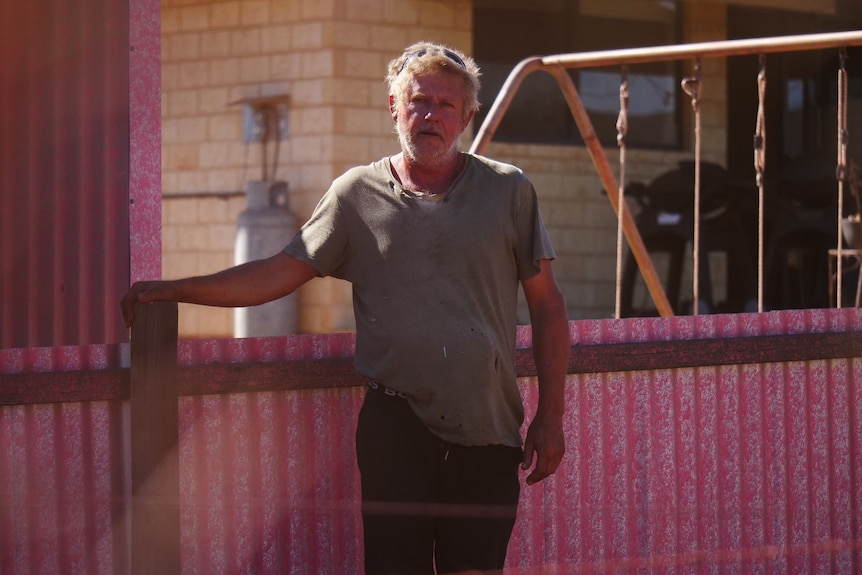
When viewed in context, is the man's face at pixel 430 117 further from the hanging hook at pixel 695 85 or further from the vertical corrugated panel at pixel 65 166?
the hanging hook at pixel 695 85

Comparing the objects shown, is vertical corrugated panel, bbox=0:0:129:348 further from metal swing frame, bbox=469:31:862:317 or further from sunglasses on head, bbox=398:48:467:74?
sunglasses on head, bbox=398:48:467:74

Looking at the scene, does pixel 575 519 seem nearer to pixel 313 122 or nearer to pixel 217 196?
pixel 313 122

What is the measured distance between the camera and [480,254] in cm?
295

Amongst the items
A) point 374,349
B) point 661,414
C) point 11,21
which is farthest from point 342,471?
point 11,21

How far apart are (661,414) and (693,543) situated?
1.41 ft

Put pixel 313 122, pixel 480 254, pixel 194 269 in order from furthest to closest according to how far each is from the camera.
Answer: pixel 194 269, pixel 313 122, pixel 480 254

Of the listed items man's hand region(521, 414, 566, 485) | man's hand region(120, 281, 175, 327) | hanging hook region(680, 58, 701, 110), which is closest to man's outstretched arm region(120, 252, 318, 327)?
man's hand region(120, 281, 175, 327)

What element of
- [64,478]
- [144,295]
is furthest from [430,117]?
[64,478]

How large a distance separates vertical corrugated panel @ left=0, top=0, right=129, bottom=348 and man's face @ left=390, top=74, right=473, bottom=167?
1.44 metres

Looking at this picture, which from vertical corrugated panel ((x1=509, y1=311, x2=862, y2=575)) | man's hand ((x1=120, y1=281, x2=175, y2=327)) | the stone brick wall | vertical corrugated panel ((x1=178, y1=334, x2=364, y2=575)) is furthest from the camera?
the stone brick wall

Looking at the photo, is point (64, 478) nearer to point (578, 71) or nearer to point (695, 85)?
point (695, 85)

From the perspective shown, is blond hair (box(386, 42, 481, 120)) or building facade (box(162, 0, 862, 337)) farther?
building facade (box(162, 0, 862, 337))

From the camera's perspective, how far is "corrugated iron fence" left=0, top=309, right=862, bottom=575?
3057 millimetres

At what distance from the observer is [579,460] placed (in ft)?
12.3
